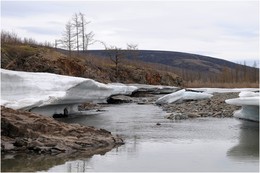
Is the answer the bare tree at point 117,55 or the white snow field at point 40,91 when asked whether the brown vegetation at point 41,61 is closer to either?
the bare tree at point 117,55

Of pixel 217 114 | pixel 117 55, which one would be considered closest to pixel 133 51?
pixel 117 55

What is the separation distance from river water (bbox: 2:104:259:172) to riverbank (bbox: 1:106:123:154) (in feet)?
1.27

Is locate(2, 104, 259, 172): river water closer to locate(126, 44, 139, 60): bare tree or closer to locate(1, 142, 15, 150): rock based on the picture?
locate(1, 142, 15, 150): rock

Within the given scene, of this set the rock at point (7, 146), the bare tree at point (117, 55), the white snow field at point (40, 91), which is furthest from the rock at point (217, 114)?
the bare tree at point (117, 55)

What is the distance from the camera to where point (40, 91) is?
43.0ft

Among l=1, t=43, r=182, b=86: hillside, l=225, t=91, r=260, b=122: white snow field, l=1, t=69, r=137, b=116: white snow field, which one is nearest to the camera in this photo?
l=225, t=91, r=260, b=122: white snow field

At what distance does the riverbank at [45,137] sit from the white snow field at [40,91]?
295 cm

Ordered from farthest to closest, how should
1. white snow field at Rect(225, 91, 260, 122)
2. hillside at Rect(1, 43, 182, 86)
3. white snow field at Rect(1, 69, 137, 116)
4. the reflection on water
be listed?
1. hillside at Rect(1, 43, 182, 86)
2. white snow field at Rect(1, 69, 137, 116)
3. white snow field at Rect(225, 91, 260, 122)
4. the reflection on water

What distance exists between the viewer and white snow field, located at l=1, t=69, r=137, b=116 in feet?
39.7

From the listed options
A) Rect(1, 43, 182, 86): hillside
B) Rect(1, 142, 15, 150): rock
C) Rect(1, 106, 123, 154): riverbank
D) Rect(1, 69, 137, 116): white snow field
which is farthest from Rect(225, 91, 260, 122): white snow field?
Rect(1, 43, 182, 86): hillside

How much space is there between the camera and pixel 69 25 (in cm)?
4941

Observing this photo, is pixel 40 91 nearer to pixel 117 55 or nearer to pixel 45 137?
pixel 45 137

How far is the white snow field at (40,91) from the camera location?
12.1m

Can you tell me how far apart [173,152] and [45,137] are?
2.18 metres
